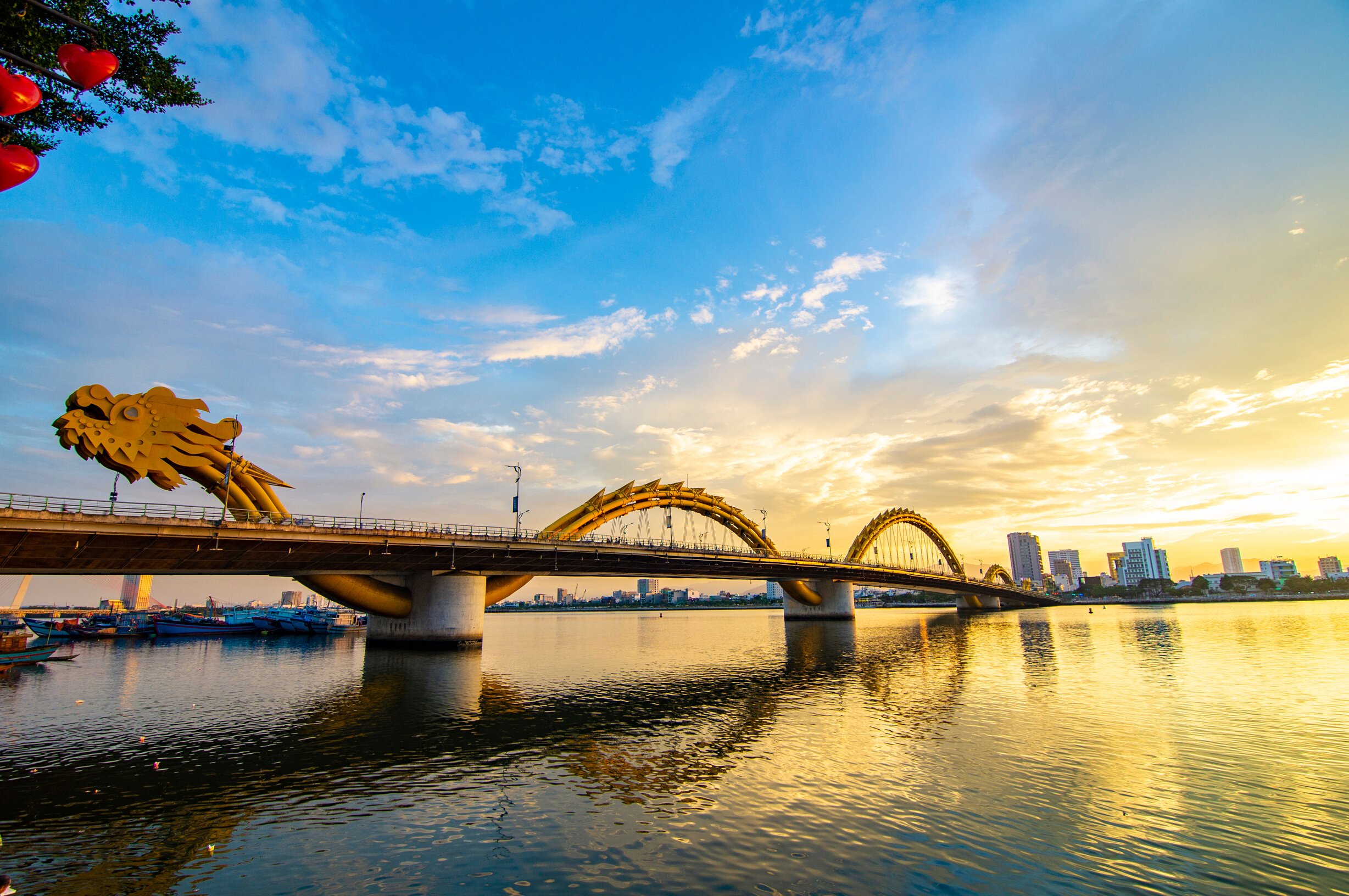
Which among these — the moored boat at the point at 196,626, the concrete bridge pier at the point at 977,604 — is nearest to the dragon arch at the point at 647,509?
the moored boat at the point at 196,626

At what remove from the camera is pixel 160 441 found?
149 feet

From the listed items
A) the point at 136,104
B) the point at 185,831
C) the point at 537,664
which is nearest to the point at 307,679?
the point at 537,664

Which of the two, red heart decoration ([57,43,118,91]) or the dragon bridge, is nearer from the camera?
red heart decoration ([57,43,118,91])

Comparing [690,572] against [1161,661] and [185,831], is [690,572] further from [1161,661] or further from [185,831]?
[185,831]

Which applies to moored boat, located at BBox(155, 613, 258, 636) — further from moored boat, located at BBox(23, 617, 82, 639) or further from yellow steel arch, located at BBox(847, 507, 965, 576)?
yellow steel arch, located at BBox(847, 507, 965, 576)

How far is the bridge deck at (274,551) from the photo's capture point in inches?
1513

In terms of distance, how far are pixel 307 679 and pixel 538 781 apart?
35184 mm

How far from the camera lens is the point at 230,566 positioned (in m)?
50.1

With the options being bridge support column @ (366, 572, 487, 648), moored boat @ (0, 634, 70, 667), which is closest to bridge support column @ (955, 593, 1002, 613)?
bridge support column @ (366, 572, 487, 648)

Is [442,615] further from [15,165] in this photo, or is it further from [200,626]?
[200,626]

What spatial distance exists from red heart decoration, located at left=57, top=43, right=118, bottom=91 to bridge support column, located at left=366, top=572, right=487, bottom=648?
2242 inches

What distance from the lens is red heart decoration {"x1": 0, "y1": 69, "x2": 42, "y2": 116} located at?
9.09 meters

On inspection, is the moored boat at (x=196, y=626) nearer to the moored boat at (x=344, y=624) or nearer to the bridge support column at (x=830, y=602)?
the moored boat at (x=344, y=624)

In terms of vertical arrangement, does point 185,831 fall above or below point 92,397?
below
